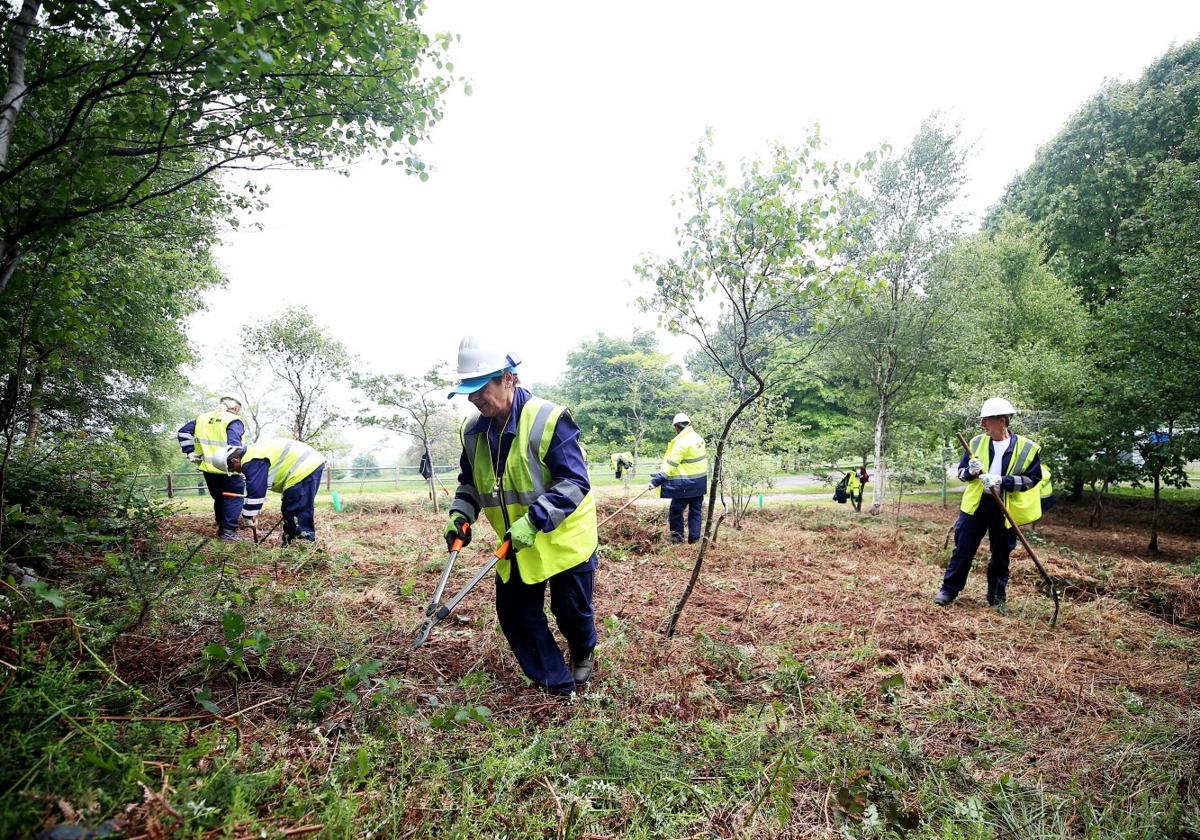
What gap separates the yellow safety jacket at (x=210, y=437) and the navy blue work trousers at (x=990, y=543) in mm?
8161

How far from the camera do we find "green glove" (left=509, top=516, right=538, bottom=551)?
8.86 feet

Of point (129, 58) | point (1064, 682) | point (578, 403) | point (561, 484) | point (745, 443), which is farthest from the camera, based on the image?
point (578, 403)

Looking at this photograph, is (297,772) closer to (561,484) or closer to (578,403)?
(561,484)

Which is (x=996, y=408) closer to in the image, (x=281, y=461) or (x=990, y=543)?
(x=990, y=543)

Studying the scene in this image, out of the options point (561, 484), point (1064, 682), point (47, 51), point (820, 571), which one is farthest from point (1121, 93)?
point (47, 51)

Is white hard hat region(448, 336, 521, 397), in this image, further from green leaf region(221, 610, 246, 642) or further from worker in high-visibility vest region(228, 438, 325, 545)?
worker in high-visibility vest region(228, 438, 325, 545)

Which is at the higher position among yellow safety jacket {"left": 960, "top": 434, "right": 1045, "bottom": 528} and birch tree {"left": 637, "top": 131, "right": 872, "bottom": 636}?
birch tree {"left": 637, "top": 131, "right": 872, "bottom": 636}

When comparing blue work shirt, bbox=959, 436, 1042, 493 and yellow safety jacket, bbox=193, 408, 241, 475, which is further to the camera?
yellow safety jacket, bbox=193, 408, 241, 475

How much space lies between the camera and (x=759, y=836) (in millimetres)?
1908

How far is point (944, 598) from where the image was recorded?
16.3 feet

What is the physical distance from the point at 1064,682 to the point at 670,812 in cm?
309

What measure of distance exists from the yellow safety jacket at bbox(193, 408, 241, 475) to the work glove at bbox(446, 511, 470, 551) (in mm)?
4544

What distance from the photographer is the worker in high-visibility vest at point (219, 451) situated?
19.8ft

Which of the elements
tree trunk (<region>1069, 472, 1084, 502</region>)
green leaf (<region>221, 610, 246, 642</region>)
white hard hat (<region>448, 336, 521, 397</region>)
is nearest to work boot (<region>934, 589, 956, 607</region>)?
white hard hat (<region>448, 336, 521, 397</region>)
